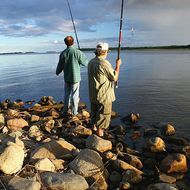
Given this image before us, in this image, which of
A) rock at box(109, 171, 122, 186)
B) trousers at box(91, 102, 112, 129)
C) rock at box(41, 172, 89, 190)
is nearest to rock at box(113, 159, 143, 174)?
rock at box(109, 171, 122, 186)

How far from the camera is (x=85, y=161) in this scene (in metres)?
6.02

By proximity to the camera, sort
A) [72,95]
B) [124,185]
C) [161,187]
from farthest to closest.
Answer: [72,95]
[124,185]
[161,187]

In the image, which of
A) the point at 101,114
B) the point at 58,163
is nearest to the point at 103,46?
the point at 101,114

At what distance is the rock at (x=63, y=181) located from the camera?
5.18 m

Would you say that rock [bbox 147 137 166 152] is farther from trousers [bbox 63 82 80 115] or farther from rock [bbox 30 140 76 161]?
trousers [bbox 63 82 80 115]

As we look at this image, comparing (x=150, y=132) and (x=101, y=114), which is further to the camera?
(x=150, y=132)

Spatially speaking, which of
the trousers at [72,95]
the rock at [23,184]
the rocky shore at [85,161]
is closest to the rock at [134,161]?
the rocky shore at [85,161]

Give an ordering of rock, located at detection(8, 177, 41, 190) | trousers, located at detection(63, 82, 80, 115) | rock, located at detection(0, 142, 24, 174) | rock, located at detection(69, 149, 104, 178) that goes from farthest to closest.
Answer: trousers, located at detection(63, 82, 80, 115)
rock, located at detection(69, 149, 104, 178)
rock, located at detection(0, 142, 24, 174)
rock, located at detection(8, 177, 41, 190)

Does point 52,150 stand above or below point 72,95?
below

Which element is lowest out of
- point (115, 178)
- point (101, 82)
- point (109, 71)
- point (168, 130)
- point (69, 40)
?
point (168, 130)

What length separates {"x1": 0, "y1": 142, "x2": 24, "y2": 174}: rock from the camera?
223 inches

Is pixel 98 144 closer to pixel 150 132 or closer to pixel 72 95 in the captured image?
pixel 150 132

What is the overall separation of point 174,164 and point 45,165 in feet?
9.06

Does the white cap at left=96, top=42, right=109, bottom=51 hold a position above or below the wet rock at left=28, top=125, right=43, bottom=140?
above
